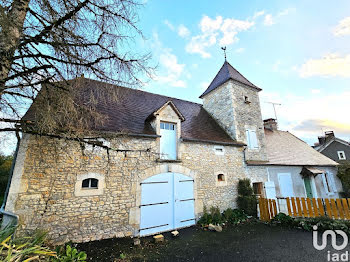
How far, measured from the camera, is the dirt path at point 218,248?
4039 millimetres

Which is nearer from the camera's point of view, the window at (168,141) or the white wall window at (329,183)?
the window at (168,141)

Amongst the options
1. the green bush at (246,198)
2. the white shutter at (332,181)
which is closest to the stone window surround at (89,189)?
the green bush at (246,198)

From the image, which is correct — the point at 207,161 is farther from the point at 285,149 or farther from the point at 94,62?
the point at 285,149

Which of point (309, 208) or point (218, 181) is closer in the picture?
point (309, 208)

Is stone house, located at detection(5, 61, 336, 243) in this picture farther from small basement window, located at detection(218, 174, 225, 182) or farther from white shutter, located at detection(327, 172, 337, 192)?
white shutter, located at detection(327, 172, 337, 192)

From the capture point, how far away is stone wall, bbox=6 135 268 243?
13.9ft

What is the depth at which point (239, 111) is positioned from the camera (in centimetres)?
950

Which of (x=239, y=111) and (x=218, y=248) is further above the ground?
(x=239, y=111)

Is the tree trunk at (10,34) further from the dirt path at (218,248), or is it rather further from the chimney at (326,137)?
the chimney at (326,137)

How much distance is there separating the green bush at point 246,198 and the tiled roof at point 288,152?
90.7 inches

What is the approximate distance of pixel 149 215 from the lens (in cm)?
567

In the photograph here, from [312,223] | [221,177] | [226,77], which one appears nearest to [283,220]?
[312,223]

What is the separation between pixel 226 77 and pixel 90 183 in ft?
30.8

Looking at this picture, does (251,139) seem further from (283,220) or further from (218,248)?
(218,248)
